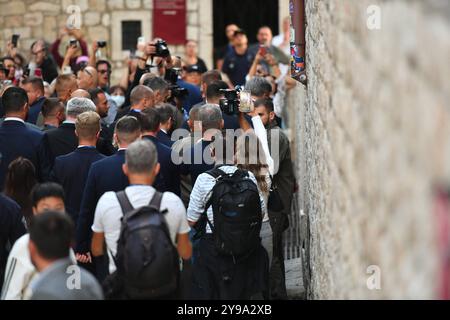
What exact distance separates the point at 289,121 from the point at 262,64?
5.41 feet

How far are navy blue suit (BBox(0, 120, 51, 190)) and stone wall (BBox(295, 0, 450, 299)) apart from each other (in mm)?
3396

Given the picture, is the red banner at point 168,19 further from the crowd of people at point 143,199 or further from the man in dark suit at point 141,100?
the man in dark suit at point 141,100

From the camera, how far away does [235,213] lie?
6.54 m

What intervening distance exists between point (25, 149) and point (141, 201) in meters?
2.81

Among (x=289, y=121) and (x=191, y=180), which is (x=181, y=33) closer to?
(x=289, y=121)

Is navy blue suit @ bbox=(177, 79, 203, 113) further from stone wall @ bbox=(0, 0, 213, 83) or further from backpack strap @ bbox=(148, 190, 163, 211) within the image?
stone wall @ bbox=(0, 0, 213, 83)

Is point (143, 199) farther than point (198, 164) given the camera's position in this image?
No

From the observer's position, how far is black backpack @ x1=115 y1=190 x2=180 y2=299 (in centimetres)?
517

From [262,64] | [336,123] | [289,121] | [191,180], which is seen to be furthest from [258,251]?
[289,121]

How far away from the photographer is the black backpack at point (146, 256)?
5.17 m

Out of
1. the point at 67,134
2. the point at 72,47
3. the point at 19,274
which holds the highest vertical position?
the point at 72,47

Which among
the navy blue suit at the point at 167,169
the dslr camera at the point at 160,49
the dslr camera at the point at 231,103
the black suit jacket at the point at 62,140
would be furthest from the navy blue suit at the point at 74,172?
the dslr camera at the point at 160,49

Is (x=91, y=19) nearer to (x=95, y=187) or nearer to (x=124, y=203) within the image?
(x=95, y=187)

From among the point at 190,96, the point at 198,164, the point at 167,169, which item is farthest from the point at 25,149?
the point at 190,96
